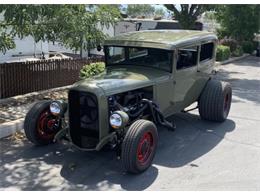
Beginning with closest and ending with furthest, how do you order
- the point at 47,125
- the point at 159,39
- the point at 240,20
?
the point at 47,125
the point at 159,39
the point at 240,20

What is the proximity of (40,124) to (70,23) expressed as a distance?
1939 millimetres

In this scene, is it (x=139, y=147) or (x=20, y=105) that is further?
(x=20, y=105)

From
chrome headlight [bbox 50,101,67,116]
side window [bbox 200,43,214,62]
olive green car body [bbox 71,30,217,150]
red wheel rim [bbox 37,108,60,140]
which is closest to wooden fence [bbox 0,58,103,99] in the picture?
red wheel rim [bbox 37,108,60,140]

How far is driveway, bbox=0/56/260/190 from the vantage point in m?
4.85

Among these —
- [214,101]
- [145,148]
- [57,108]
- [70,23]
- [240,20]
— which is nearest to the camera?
[145,148]

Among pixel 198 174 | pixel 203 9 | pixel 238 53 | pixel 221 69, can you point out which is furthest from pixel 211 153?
pixel 238 53

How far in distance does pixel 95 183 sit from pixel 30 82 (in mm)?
5517

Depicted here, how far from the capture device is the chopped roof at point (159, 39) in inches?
248

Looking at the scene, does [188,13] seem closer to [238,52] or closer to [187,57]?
[238,52]

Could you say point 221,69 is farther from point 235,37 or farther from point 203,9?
point 235,37

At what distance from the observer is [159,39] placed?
6.48 metres

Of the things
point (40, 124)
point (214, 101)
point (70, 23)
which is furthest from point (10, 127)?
point (214, 101)

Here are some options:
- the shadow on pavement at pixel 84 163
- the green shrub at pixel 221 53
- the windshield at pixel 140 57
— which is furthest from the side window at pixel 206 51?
the green shrub at pixel 221 53

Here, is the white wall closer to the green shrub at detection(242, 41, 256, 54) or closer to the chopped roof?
the chopped roof
